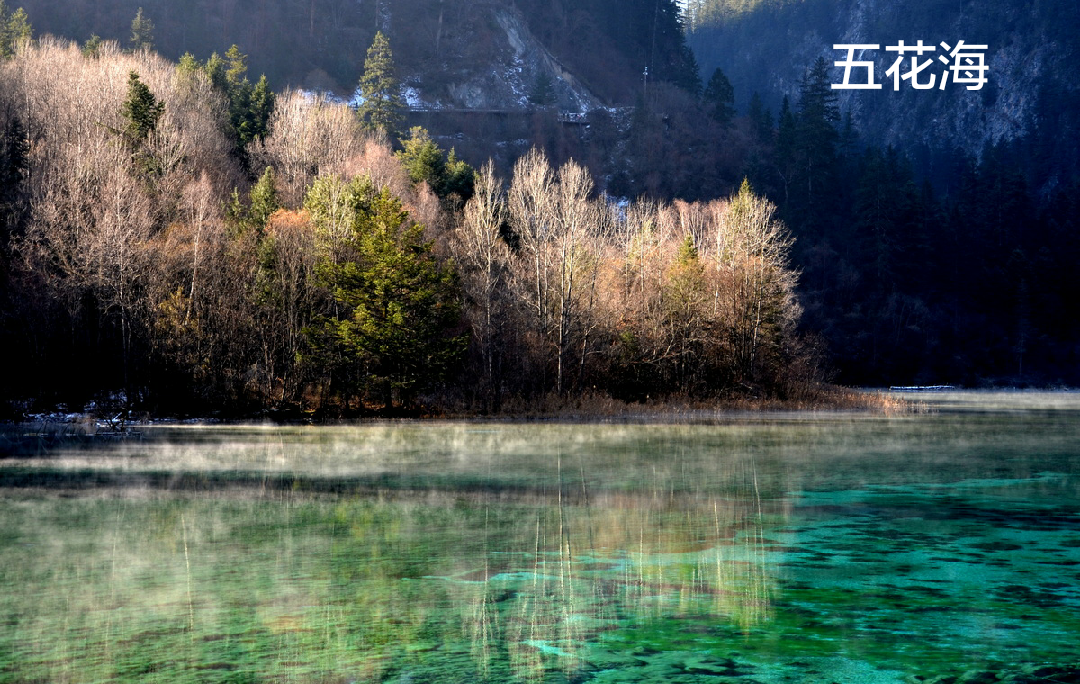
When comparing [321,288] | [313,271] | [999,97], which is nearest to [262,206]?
[313,271]

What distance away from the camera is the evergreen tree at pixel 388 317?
44.7 meters

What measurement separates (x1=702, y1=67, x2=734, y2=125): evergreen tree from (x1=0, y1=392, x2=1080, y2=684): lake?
11296cm

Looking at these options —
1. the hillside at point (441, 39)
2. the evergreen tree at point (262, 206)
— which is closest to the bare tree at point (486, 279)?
the evergreen tree at point (262, 206)

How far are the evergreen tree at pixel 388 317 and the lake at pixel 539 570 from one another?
819 inches

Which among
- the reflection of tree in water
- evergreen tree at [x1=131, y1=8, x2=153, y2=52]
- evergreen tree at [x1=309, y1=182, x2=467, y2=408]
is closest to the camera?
the reflection of tree in water

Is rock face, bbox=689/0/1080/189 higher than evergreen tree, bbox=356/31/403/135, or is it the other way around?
rock face, bbox=689/0/1080/189

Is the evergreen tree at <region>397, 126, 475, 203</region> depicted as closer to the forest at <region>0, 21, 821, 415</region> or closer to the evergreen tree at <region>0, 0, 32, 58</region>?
the forest at <region>0, 21, 821, 415</region>

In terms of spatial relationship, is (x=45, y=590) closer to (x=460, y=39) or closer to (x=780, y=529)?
(x=780, y=529)

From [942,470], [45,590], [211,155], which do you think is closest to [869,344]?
[211,155]

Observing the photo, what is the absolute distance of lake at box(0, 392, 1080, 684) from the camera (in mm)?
7949

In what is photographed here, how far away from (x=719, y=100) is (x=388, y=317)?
99.5 metres

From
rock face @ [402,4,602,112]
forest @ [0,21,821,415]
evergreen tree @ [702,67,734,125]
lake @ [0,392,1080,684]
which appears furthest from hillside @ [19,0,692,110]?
lake @ [0,392,1080,684]

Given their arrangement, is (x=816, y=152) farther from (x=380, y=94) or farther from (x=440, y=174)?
(x=440, y=174)

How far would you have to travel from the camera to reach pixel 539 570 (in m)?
11.5
